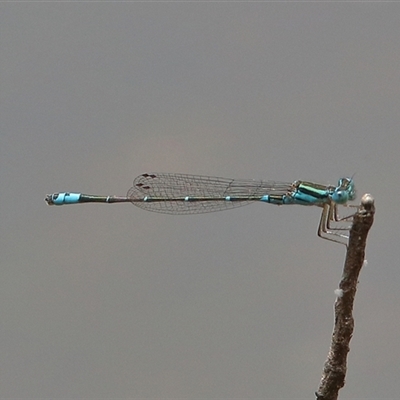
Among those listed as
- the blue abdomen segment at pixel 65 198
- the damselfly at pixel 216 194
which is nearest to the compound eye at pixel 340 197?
the damselfly at pixel 216 194

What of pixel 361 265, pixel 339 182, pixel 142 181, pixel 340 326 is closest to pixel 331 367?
pixel 340 326

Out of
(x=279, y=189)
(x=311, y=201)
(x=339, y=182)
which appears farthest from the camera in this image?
(x=279, y=189)

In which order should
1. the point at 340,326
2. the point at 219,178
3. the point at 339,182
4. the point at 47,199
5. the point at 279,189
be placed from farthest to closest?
the point at 47,199, the point at 219,178, the point at 279,189, the point at 339,182, the point at 340,326

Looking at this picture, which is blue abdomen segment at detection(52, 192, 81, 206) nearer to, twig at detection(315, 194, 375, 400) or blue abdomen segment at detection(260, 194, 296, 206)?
blue abdomen segment at detection(260, 194, 296, 206)

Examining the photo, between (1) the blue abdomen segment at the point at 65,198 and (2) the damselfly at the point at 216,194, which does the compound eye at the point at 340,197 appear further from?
(1) the blue abdomen segment at the point at 65,198

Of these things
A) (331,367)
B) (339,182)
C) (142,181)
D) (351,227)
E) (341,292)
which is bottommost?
(331,367)

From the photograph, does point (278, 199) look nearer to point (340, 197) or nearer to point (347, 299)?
point (340, 197)

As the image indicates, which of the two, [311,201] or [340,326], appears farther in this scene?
[311,201]

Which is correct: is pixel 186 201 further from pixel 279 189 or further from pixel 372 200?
pixel 372 200
